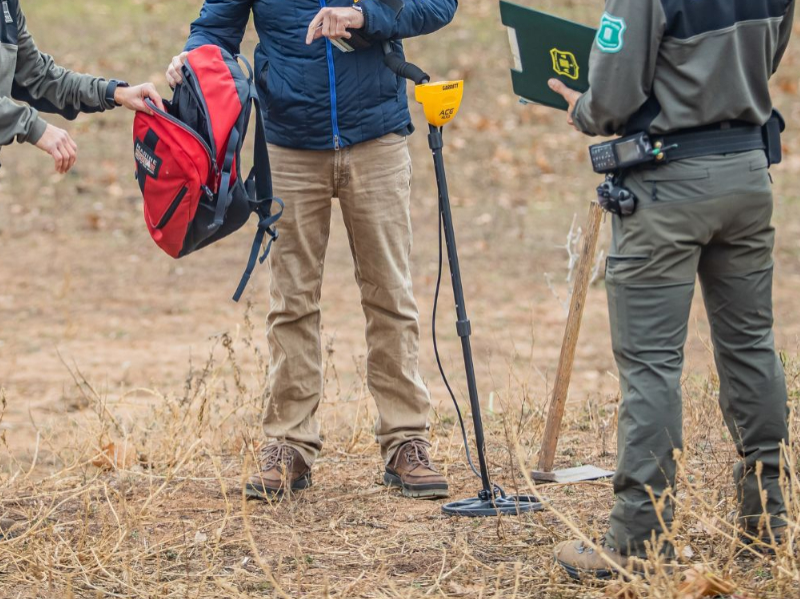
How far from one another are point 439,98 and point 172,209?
102 cm

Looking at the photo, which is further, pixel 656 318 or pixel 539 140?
pixel 539 140

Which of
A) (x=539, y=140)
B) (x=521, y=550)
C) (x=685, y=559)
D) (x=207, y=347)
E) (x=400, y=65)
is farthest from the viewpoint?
(x=539, y=140)

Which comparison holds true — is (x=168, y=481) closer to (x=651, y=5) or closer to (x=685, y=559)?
(x=685, y=559)

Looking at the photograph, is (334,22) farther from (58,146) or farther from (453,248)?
(58,146)

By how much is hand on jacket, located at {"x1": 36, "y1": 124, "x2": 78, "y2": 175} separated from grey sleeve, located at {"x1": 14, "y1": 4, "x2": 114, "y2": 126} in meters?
0.25

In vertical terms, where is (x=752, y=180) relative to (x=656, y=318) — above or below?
above

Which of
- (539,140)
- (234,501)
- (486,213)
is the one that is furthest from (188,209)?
(539,140)

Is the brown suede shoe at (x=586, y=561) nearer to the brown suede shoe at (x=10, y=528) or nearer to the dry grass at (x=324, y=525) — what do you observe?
the dry grass at (x=324, y=525)

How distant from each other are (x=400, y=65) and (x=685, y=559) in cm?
195

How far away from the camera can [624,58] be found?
2.93 m

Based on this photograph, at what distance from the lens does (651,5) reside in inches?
114

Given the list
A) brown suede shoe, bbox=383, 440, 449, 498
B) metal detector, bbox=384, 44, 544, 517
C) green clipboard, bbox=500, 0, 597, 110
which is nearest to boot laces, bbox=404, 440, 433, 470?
brown suede shoe, bbox=383, 440, 449, 498

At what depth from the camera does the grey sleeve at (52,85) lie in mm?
4016

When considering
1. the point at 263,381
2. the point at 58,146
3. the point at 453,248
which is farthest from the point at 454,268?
the point at 263,381
